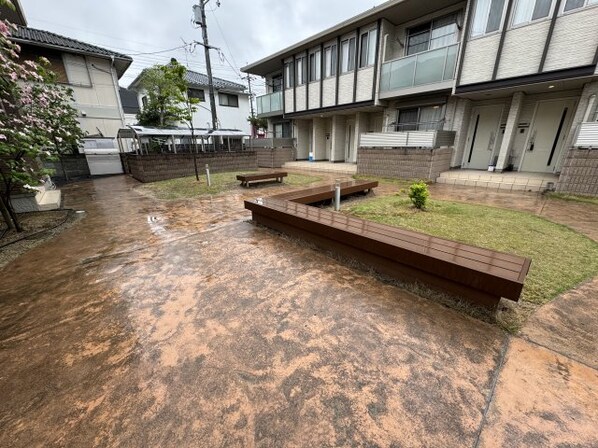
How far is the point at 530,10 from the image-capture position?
23.3ft

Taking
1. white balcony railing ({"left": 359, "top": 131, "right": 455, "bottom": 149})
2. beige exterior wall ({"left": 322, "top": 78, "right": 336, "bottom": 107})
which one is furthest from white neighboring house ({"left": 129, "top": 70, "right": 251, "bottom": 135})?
white balcony railing ({"left": 359, "top": 131, "right": 455, "bottom": 149})

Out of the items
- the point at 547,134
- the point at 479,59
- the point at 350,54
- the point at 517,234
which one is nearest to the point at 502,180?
the point at 547,134

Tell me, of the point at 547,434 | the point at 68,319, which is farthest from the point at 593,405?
the point at 68,319

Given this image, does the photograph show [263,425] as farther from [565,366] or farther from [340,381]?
[565,366]

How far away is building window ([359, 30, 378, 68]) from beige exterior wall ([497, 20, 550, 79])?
484cm

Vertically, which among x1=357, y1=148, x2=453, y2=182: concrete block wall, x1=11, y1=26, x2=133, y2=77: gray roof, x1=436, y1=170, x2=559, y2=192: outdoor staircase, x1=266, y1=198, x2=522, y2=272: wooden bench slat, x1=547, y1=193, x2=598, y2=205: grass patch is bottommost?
x1=547, y1=193, x2=598, y2=205: grass patch

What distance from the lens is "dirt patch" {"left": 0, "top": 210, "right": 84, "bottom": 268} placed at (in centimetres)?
385

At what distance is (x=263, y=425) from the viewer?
1396 millimetres

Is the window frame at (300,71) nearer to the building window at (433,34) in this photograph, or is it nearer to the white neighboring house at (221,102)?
the building window at (433,34)

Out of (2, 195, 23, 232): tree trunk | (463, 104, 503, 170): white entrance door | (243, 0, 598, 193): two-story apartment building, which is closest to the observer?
(2, 195, 23, 232): tree trunk

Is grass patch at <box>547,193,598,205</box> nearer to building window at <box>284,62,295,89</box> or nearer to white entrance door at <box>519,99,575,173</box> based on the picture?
white entrance door at <box>519,99,575,173</box>

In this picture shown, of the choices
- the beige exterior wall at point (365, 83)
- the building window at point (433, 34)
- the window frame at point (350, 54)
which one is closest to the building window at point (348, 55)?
the window frame at point (350, 54)

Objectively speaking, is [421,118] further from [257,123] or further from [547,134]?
[257,123]

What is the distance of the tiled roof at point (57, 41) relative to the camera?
11495 millimetres
